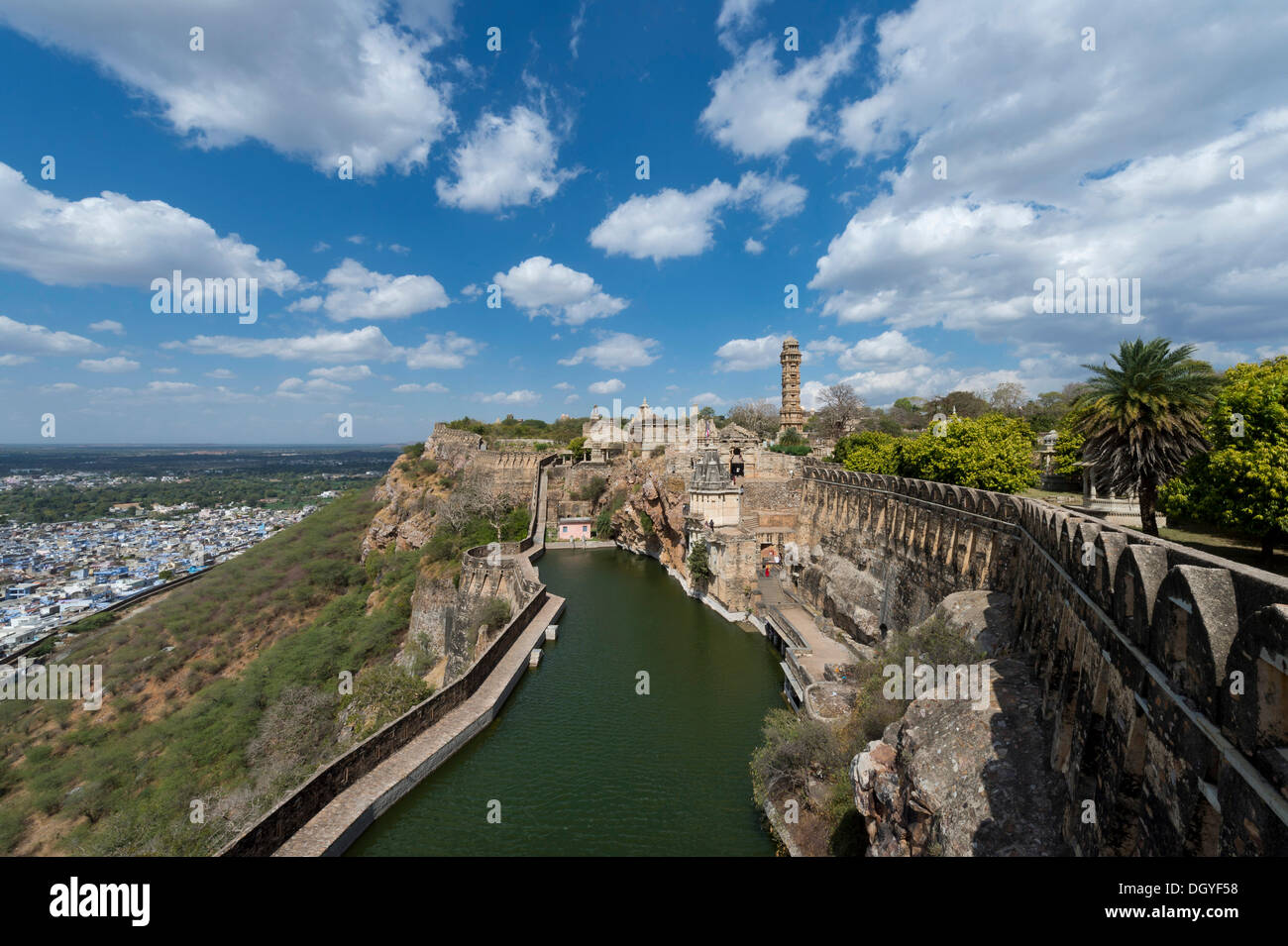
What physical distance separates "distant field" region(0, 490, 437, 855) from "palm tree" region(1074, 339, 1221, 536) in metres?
23.6

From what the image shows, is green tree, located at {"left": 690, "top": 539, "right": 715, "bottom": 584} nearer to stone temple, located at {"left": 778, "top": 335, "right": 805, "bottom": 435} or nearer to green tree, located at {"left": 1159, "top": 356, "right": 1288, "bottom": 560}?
green tree, located at {"left": 1159, "top": 356, "right": 1288, "bottom": 560}

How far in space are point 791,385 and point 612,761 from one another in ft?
184

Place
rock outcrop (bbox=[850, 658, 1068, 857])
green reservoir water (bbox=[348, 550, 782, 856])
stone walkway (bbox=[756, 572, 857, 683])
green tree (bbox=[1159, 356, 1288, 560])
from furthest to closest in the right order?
stone walkway (bbox=[756, 572, 857, 683]) < green reservoir water (bbox=[348, 550, 782, 856]) < green tree (bbox=[1159, 356, 1288, 560]) < rock outcrop (bbox=[850, 658, 1068, 857])

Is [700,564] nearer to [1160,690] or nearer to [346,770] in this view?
[346,770]

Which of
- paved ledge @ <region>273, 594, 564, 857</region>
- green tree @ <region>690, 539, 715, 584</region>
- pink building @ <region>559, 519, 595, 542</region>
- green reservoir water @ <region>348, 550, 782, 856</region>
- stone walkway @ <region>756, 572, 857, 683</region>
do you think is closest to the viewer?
paved ledge @ <region>273, 594, 564, 857</region>

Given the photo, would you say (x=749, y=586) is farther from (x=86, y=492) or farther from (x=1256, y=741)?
(x=86, y=492)

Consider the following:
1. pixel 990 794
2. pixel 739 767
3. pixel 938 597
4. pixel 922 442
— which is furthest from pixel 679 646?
pixel 990 794

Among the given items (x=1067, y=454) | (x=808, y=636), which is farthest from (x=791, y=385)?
(x=808, y=636)

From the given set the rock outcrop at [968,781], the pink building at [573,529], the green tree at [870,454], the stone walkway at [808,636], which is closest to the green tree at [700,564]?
the stone walkway at [808,636]

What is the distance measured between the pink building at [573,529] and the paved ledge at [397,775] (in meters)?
29.3

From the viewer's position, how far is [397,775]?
526 inches

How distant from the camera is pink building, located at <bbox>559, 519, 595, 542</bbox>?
4991 cm

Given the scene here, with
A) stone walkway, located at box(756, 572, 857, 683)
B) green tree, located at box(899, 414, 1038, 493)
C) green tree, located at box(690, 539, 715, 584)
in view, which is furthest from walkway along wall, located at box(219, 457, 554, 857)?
green tree, located at box(899, 414, 1038, 493)
